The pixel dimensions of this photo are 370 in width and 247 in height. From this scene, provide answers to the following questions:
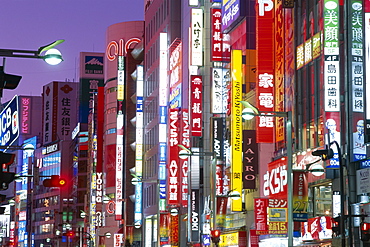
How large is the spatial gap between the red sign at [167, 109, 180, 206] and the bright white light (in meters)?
55.1

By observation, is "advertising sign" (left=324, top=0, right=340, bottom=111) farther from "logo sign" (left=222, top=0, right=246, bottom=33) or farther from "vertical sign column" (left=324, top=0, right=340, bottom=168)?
"logo sign" (left=222, top=0, right=246, bottom=33)

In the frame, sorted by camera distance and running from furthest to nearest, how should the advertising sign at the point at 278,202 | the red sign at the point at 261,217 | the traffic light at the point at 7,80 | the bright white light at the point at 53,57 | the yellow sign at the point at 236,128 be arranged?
the yellow sign at the point at 236,128, the red sign at the point at 261,217, the advertising sign at the point at 278,202, the traffic light at the point at 7,80, the bright white light at the point at 53,57

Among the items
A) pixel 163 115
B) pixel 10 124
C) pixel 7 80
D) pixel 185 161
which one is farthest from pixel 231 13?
pixel 10 124

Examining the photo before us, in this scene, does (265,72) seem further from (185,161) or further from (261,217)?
Answer: (185,161)

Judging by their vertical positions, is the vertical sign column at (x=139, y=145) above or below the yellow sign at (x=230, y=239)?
above

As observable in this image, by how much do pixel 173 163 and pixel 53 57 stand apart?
186ft

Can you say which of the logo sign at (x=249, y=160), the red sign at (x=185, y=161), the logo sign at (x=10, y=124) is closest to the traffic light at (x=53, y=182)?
the logo sign at (x=10, y=124)

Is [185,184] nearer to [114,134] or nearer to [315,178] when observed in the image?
[315,178]

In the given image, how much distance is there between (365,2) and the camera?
1400 inches

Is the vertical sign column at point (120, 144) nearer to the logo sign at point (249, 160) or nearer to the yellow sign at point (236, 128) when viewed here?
the yellow sign at point (236, 128)

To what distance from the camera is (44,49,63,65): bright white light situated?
13.7 m

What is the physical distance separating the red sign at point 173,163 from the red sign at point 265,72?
24.0 meters

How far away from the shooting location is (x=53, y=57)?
13.8 meters

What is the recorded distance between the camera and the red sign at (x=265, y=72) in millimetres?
44156
